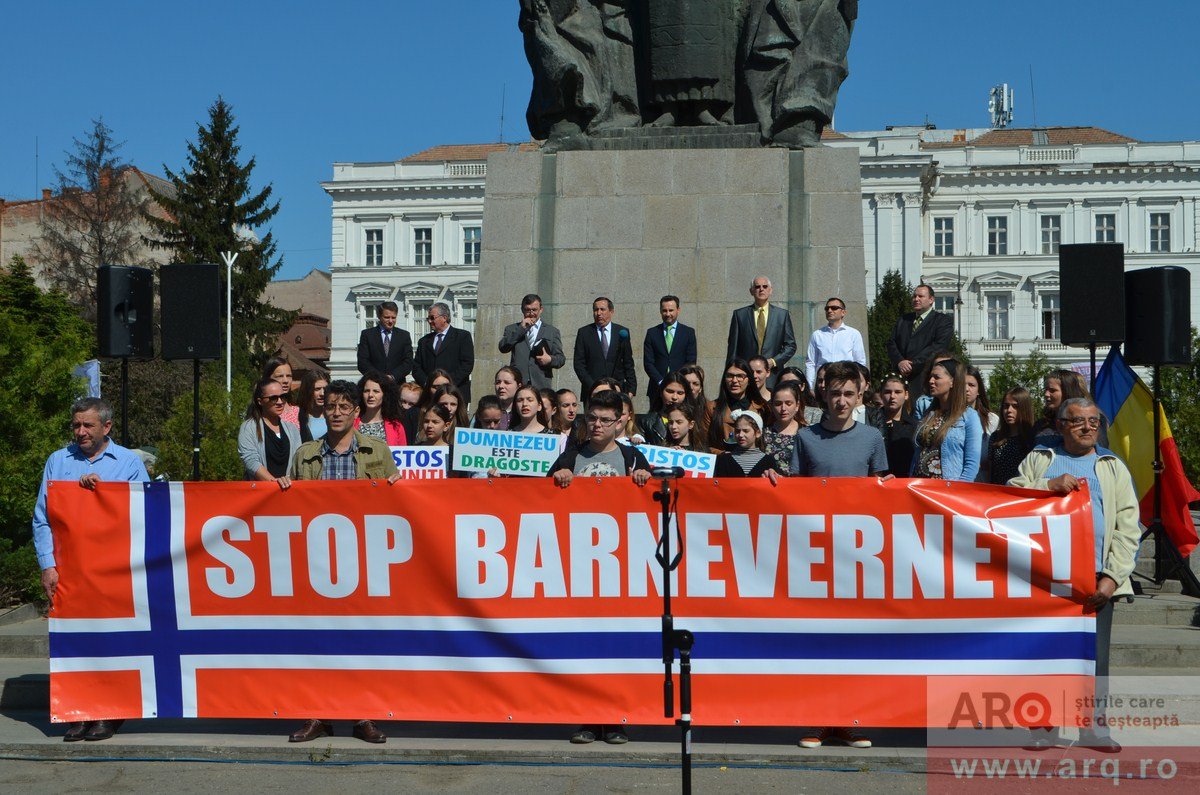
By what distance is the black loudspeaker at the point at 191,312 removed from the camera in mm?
12477

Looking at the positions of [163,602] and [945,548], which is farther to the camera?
[163,602]

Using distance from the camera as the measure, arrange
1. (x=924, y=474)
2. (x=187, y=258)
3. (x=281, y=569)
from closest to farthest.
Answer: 1. (x=281, y=569)
2. (x=924, y=474)
3. (x=187, y=258)

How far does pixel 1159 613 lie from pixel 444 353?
646 cm

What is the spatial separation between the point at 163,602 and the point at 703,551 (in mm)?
3043

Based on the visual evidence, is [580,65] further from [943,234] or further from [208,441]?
[943,234]

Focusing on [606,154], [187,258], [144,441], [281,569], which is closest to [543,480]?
[281,569]

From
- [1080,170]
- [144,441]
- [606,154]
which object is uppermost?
[1080,170]

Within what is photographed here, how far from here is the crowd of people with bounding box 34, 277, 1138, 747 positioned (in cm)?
803

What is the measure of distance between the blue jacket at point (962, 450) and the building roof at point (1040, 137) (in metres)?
88.2

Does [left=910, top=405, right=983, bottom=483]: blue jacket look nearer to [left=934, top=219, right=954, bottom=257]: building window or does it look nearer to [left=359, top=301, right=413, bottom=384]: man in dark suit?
[left=359, top=301, right=413, bottom=384]: man in dark suit

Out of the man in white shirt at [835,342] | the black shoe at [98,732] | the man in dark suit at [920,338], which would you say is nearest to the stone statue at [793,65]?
the man in dark suit at [920,338]

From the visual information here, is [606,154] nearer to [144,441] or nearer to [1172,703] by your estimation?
[1172,703]

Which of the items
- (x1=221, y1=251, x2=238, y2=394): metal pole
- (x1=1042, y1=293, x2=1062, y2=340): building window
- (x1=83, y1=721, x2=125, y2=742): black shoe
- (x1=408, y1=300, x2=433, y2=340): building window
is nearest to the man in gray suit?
(x1=83, y1=721, x2=125, y2=742): black shoe

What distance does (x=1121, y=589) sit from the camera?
7801 mm
